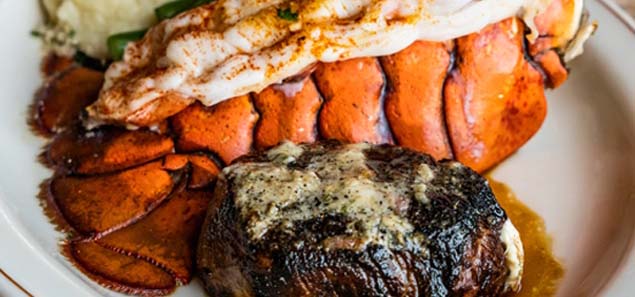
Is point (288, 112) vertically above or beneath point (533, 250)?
above

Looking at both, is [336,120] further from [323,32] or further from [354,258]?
[354,258]

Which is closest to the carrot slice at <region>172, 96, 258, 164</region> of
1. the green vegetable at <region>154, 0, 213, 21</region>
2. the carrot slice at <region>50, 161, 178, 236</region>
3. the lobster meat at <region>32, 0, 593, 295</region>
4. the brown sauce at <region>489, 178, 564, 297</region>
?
the lobster meat at <region>32, 0, 593, 295</region>

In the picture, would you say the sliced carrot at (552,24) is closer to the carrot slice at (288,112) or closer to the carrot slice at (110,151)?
the carrot slice at (288,112)

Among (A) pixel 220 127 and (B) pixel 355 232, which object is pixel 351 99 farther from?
(B) pixel 355 232

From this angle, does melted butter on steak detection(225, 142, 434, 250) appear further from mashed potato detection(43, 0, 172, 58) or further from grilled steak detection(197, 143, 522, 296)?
mashed potato detection(43, 0, 172, 58)

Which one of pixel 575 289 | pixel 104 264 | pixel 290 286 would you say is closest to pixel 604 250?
pixel 575 289

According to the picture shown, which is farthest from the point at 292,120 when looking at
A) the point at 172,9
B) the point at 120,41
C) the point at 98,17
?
the point at 98,17
